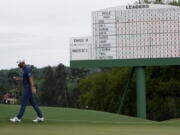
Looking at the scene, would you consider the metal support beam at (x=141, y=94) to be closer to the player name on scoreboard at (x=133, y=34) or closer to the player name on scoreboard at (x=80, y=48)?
the player name on scoreboard at (x=133, y=34)

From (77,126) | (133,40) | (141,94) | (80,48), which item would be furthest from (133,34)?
(77,126)

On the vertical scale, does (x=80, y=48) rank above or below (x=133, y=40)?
below

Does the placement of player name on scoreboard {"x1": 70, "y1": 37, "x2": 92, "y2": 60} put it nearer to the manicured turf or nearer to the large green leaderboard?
the large green leaderboard

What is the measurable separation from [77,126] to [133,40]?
14213mm

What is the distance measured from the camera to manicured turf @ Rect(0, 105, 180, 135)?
10.8m

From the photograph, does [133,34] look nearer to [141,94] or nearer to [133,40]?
[133,40]

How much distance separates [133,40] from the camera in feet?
86.1

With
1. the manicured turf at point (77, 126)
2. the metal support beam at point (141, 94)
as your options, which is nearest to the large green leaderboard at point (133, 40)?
the metal support beam at point (141, 94)

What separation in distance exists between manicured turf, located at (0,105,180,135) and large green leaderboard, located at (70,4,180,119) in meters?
9.18

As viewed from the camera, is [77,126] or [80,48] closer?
[77,126]

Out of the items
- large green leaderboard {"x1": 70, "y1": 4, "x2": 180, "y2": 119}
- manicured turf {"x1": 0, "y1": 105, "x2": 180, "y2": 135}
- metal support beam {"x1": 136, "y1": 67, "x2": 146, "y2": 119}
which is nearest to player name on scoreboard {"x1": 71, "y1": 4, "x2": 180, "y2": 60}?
large green leaderboard {"x1": 70, "y1": 4, "x2": 180, "y2": 119}

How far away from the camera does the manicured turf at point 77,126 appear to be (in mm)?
10797

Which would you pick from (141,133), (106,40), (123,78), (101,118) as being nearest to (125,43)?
(106,40)

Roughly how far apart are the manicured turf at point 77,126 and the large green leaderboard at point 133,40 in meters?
9.18
